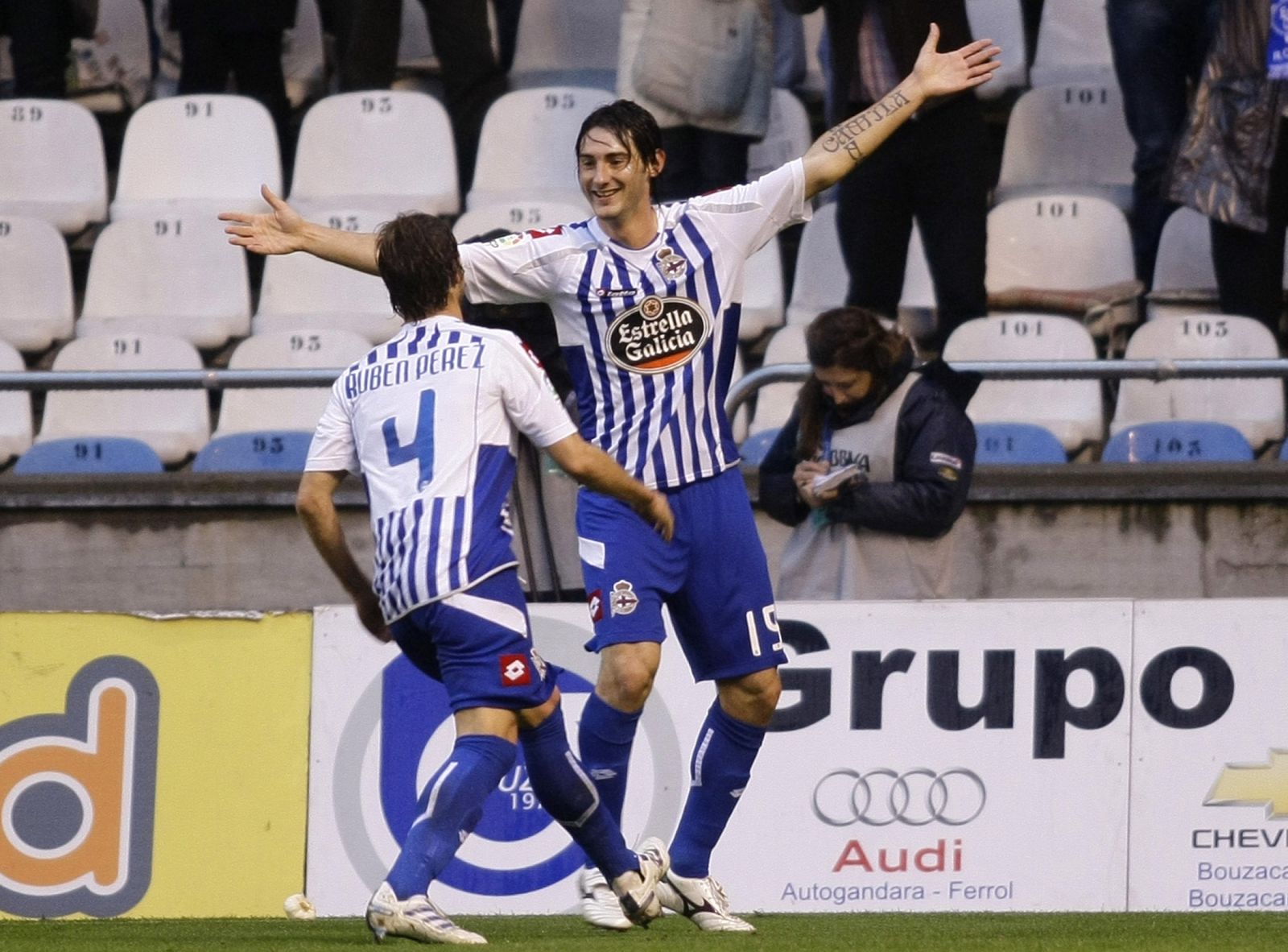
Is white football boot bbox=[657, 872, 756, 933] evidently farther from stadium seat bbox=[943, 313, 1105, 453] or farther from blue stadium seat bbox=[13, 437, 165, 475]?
blue stadium seat bbox=[13, 437, 165, 475]

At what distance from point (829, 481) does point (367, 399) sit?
2241 millimetres

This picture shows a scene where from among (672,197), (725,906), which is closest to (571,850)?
(725,906)

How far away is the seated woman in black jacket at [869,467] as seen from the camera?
684cm

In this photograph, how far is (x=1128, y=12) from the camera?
8.94 meters

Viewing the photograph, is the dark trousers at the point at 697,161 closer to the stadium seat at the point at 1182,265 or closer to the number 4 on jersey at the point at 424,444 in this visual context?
the stadium seat at the point at 1182,265

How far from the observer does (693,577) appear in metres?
5.46

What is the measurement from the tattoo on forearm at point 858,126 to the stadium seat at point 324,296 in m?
4.11

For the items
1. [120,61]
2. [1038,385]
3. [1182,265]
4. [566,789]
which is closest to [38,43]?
[120,61]

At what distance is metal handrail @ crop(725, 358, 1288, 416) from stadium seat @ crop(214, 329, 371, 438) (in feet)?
6.87

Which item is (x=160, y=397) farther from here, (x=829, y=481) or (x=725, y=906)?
(x=725, y=906)

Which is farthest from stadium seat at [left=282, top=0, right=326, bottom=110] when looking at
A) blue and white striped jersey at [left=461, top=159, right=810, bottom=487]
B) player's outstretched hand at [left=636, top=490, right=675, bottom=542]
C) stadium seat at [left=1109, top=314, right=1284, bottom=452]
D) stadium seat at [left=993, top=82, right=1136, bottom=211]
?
player's outstretched hand at [left=636, top=490, right=675, bottom=542]

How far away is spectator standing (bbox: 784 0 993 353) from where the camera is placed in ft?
27.3

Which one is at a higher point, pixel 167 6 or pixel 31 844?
pixel 167 6

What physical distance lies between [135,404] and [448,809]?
504 centimetres
